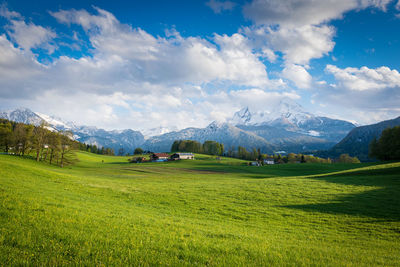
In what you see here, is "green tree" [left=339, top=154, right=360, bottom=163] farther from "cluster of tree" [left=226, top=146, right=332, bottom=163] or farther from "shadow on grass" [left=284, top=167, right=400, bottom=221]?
"shadow on grass" [left=284, top=167, right=400, bottom=221]

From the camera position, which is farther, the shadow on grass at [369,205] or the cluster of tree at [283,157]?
the cluster of tree at [283,157]

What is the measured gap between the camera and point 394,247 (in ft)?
39.5

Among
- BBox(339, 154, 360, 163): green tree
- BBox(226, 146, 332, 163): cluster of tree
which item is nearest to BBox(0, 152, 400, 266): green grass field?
BBox(339, 154, 360, 163): green tree

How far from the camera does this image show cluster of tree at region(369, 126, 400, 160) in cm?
8224

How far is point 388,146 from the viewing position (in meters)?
85.9

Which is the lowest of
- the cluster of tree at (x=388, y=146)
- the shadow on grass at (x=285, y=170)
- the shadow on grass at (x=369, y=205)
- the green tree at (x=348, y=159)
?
the shadow on grass at (x=285, y=170)

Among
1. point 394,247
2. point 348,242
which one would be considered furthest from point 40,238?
point 394,247

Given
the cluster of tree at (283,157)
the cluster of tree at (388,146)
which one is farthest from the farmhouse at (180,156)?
the cluster of tree at (388,146)

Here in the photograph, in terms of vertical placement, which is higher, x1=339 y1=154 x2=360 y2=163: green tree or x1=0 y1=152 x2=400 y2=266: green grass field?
x1=339 y1=154 x2=360 y2=163: green tree

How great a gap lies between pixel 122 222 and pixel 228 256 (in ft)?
22.0

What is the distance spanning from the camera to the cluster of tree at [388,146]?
82238 mm

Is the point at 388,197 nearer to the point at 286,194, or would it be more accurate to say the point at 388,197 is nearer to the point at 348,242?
the point at 286,194

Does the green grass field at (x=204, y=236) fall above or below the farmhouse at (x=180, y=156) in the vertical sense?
above

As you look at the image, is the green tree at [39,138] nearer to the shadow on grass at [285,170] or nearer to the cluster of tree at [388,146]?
the shadow on grass at [285,170]
